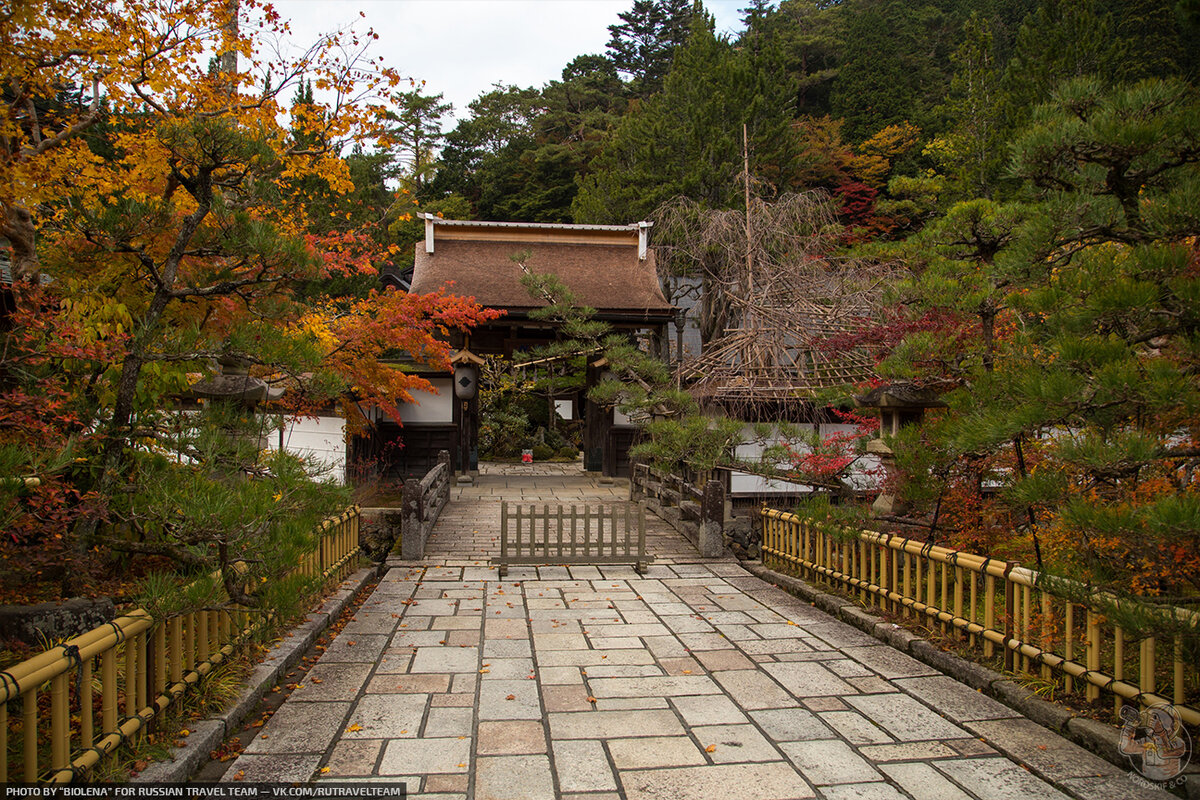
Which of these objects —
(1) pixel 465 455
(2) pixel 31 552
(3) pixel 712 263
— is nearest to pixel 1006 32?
(3) pixel 712 263

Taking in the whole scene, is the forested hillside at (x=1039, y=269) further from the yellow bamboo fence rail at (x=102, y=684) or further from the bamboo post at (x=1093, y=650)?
the yellow bamboo fence rail at (x=102, y=684)

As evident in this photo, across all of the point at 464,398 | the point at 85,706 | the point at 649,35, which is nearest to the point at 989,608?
the point at 85,706

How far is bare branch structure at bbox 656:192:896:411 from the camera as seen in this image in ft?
31.5

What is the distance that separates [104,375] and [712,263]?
1180 cm

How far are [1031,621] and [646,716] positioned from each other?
2.14 meters

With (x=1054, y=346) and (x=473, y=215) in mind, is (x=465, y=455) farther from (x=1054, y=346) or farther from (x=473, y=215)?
(x=473, y=215)

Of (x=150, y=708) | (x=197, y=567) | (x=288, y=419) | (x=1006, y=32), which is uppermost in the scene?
(x=1006, y=32)

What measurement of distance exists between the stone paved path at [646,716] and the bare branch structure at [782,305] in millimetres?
4408

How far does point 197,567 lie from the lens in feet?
10.6

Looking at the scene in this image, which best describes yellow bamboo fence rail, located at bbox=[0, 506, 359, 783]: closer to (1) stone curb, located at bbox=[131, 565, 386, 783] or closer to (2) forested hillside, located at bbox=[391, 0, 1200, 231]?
(1) stone curb, located at bbox=[131, 565, 386, 783]

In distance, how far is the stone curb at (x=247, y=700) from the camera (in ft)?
8.66

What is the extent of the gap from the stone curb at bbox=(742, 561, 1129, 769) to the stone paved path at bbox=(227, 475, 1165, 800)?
0.25ft

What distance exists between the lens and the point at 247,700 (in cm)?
338

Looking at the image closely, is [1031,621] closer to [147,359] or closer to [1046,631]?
[1046,631]
